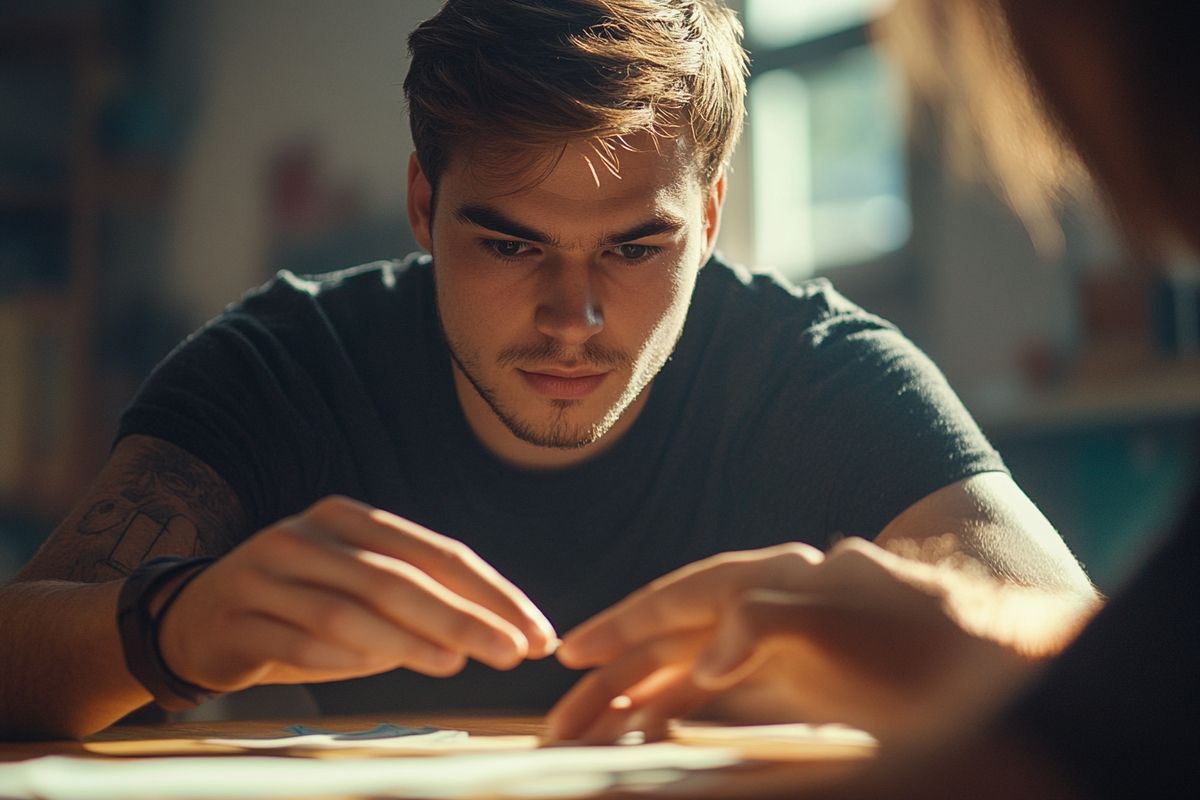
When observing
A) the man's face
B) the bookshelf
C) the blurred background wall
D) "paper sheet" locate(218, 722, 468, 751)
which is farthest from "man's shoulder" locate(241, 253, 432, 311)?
the bookshelf

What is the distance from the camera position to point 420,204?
4.59 ft

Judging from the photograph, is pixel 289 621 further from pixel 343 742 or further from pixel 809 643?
pixel 809 643

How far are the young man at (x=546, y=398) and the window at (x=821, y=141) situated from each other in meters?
2.06

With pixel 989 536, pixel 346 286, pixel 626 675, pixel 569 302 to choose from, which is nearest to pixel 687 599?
pixel 626 675

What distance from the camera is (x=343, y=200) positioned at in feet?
13.6

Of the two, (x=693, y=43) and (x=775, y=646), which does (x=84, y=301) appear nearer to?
(x=693, y=43)

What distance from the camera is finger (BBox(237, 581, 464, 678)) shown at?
2.23ft

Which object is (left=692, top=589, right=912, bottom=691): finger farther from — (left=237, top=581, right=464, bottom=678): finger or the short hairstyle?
the short hairstyle

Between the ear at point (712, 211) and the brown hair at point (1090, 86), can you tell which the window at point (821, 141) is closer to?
the ear at point (712, 211)

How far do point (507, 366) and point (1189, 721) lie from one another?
0.89m

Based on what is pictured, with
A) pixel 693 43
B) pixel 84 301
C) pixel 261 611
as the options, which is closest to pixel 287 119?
pixel 84 301

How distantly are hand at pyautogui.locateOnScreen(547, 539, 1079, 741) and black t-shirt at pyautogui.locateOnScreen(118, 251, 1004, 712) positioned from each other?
62 cm

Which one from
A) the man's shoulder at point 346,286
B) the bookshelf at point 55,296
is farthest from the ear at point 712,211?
the bookshelf at point 55,296

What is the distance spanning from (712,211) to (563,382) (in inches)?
11.7
